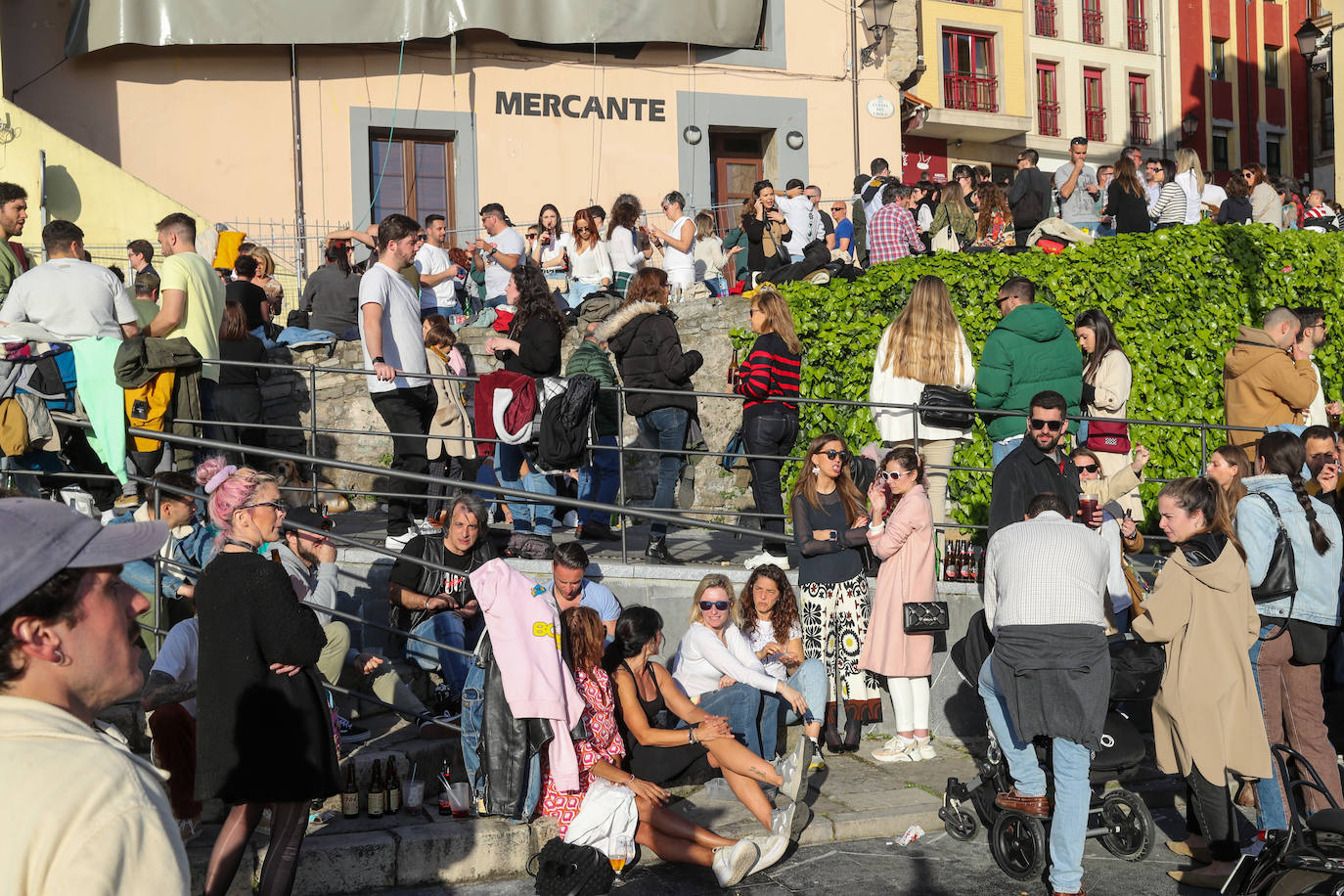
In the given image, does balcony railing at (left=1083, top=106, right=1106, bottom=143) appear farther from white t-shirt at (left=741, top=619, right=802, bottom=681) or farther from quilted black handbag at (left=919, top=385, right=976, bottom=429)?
white t-shirt at (left=741, top=619, right=802, bottom=681)

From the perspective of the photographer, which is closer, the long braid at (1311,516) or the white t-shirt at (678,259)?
the long braid at (1311,516)

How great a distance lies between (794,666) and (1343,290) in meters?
8.62

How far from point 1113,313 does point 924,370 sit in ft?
11.3

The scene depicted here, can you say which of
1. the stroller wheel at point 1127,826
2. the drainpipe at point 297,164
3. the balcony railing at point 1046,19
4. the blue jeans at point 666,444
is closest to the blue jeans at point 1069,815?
the stroller wheel at point 1127,826

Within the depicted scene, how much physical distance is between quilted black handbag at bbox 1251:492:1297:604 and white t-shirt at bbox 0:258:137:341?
6557 millimetres

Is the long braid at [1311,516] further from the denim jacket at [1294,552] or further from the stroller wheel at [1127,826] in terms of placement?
the stroller wheel at [1127,826]

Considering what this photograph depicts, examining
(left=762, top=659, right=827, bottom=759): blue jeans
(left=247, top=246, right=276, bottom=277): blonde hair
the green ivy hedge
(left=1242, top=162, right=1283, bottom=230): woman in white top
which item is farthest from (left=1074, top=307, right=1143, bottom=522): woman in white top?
(left=1242, top=162, right=1283, bottom=230): woman in white top

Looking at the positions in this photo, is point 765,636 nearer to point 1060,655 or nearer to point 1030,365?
point 1030,365

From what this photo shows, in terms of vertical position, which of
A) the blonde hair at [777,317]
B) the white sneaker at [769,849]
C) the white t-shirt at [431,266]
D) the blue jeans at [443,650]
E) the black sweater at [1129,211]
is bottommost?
the white sneaker at [769,849]

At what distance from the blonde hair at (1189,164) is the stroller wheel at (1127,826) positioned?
11272mm

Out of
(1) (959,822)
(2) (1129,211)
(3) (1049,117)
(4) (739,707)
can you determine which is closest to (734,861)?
(1) (959,822)

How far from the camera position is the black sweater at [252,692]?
16.8ft

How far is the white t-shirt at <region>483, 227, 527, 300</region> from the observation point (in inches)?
532

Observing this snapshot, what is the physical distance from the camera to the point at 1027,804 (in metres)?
6.11
